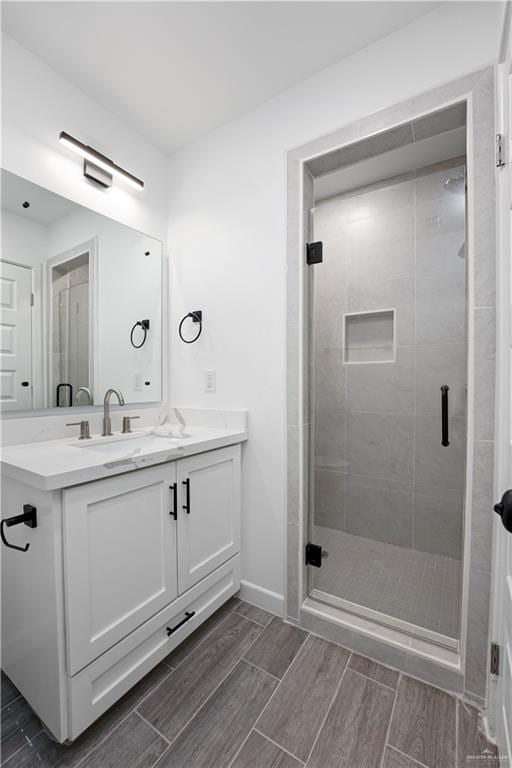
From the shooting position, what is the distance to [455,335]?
1.70 m

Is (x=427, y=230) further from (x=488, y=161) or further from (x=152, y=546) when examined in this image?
(x=152, y=546)

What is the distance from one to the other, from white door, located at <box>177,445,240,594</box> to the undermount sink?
18 centimetres

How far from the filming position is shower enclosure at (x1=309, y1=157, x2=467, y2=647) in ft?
5.30

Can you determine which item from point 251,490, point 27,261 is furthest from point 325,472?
point 27,261

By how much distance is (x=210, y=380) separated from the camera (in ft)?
5.97

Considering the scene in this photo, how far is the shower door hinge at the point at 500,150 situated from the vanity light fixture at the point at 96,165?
1.62m

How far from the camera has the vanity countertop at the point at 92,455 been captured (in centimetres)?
94

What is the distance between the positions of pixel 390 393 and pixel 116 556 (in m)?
1.63

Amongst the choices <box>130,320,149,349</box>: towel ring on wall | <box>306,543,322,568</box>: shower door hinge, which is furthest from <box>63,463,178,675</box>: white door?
<box>130,320,149,349</box>: towel ring on wall

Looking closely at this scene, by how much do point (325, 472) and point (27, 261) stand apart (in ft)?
5.64

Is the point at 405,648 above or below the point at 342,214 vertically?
below

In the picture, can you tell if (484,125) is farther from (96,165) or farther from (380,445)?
(96,165)

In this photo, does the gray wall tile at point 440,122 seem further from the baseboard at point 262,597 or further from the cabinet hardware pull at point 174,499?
the baseboard at point 262,597

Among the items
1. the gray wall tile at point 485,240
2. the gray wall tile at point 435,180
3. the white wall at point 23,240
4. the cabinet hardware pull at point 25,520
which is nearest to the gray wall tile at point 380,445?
the gray wall tile at point 485,240
